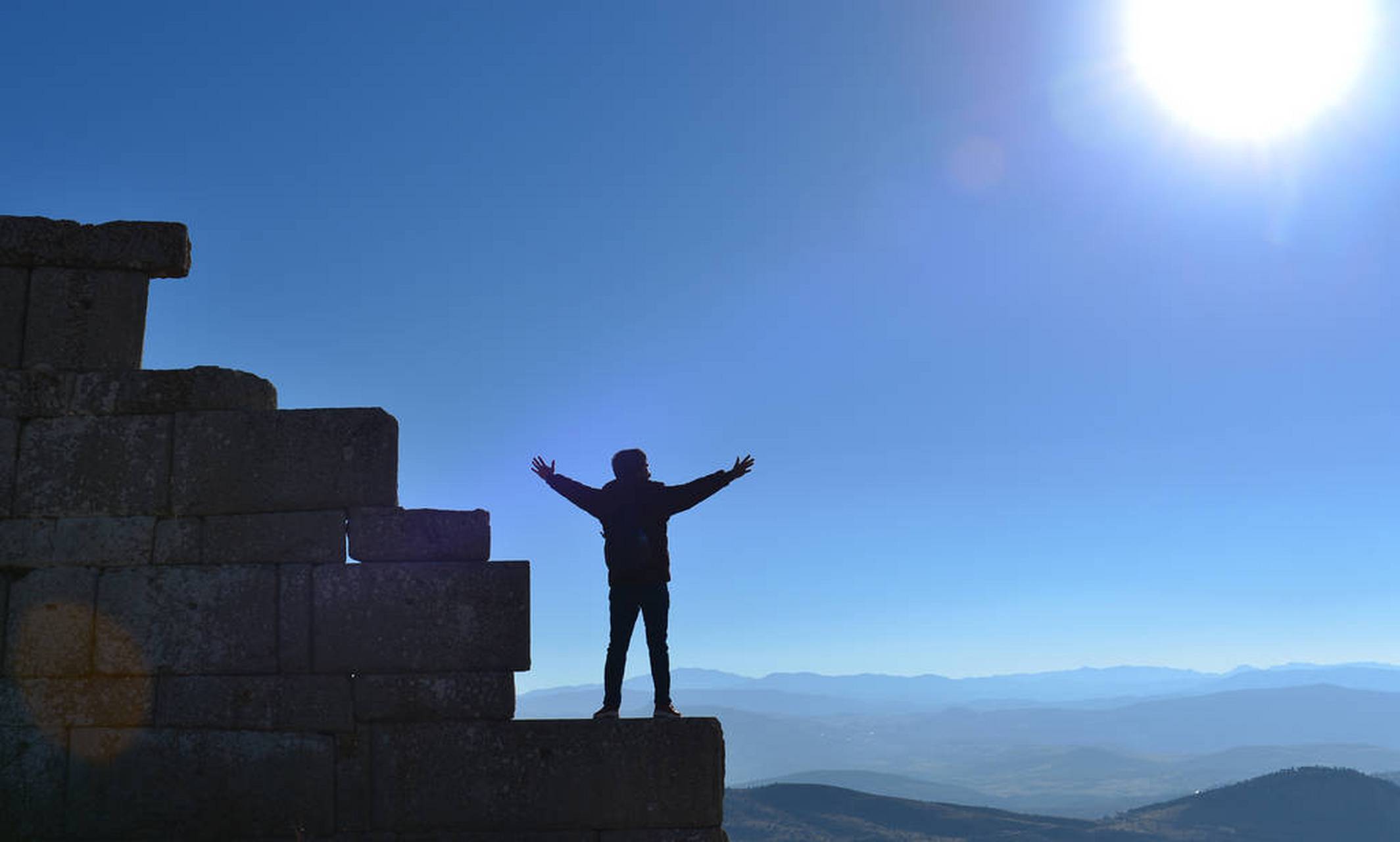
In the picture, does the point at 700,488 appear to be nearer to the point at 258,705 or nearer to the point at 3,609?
the point at 258,705

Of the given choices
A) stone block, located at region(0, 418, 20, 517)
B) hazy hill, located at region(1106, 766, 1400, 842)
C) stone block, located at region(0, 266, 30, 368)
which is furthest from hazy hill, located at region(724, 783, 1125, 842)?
stone block, located at region(0, 266, 30, 368)

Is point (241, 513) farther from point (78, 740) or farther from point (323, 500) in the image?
point (78, 740)

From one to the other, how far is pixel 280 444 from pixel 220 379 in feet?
2.23

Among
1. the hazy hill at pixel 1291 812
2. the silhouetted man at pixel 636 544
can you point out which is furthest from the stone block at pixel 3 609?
the hazy hill at pixel 1291 812

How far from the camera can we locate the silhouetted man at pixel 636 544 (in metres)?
7.34

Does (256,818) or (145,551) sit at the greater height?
(145,551)

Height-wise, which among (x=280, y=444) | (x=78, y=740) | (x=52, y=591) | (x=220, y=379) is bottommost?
(x=78, y=740)

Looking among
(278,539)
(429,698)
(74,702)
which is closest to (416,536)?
(278,539)

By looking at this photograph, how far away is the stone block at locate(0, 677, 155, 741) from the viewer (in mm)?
6762

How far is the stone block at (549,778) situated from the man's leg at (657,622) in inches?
23.0

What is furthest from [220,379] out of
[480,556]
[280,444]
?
[480,556]

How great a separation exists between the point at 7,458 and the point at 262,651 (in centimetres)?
224

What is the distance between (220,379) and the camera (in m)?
7.26

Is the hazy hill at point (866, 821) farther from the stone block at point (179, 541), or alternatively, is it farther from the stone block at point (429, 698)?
the stone block at point (179, 541)
